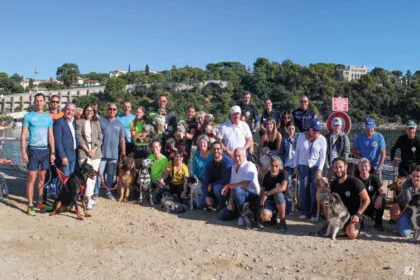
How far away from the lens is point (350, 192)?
5.07m

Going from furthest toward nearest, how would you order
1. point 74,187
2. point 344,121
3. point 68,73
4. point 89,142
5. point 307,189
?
point 68,73 < point 344,121 < point 89,142 < point 307,189 < point 74,187

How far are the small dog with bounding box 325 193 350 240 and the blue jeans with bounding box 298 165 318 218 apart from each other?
92cm

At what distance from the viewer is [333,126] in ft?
20.2

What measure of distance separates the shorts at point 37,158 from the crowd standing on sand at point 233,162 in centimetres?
1

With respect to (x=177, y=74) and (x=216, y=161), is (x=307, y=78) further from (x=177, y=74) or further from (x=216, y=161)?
(x=216, y=161)

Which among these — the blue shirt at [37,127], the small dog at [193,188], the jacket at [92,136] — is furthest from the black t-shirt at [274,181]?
the blue shirt at [37,127]

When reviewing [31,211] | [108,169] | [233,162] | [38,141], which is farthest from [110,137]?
[233,162]

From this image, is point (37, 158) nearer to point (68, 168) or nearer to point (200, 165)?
point (68, 168)

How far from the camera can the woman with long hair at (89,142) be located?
6.09 meters

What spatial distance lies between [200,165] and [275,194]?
150cm

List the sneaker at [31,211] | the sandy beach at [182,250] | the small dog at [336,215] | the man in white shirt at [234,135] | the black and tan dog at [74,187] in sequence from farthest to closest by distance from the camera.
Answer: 1. the man in white shirt at [234,135]
2. the sneaker at [31,211]
3. the black and tan dog at [74,187]
4. the small dog at [336,215]
5. the sandy beach at [182,250]

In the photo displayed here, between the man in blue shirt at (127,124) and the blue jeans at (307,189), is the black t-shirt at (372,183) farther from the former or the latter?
the man in blue shirt at (127,124)

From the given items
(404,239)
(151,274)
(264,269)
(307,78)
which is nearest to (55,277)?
(151,274)

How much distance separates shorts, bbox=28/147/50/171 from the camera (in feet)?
18.5
